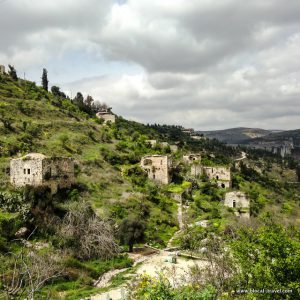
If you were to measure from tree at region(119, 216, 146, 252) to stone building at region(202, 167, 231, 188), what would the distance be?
2812cm

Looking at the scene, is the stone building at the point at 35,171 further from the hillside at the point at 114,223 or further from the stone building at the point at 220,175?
the stone building at the point at 220,175

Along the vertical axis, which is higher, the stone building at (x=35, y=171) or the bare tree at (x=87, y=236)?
the stone building at (x=35, y=171)

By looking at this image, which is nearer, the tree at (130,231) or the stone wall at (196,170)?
the tree at (130,231)

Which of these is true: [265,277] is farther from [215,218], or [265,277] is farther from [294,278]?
[215,218]

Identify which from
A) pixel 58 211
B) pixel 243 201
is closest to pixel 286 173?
pixel 243 201

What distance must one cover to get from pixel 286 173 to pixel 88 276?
A: 408 ft

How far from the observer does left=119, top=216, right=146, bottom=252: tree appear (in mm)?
30406

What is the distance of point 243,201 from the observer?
44906 mm

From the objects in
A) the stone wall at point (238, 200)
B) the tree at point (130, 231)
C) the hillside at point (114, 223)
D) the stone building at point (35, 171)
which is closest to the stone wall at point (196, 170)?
the hillside at point (114, 223)

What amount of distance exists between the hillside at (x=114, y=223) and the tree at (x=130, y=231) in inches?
3.4

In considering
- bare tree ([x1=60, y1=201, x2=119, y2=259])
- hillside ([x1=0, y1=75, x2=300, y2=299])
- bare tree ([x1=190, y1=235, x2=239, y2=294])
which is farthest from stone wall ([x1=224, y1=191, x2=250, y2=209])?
bare tree ([x1=190, y1=235, x2=239, y2=294])

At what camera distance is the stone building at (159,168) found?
50.9 m

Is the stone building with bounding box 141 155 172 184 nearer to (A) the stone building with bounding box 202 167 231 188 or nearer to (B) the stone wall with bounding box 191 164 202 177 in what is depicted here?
(B) the stone wall with bounding box 191 164 202 177

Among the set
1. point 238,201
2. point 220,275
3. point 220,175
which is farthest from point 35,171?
point 220,175
